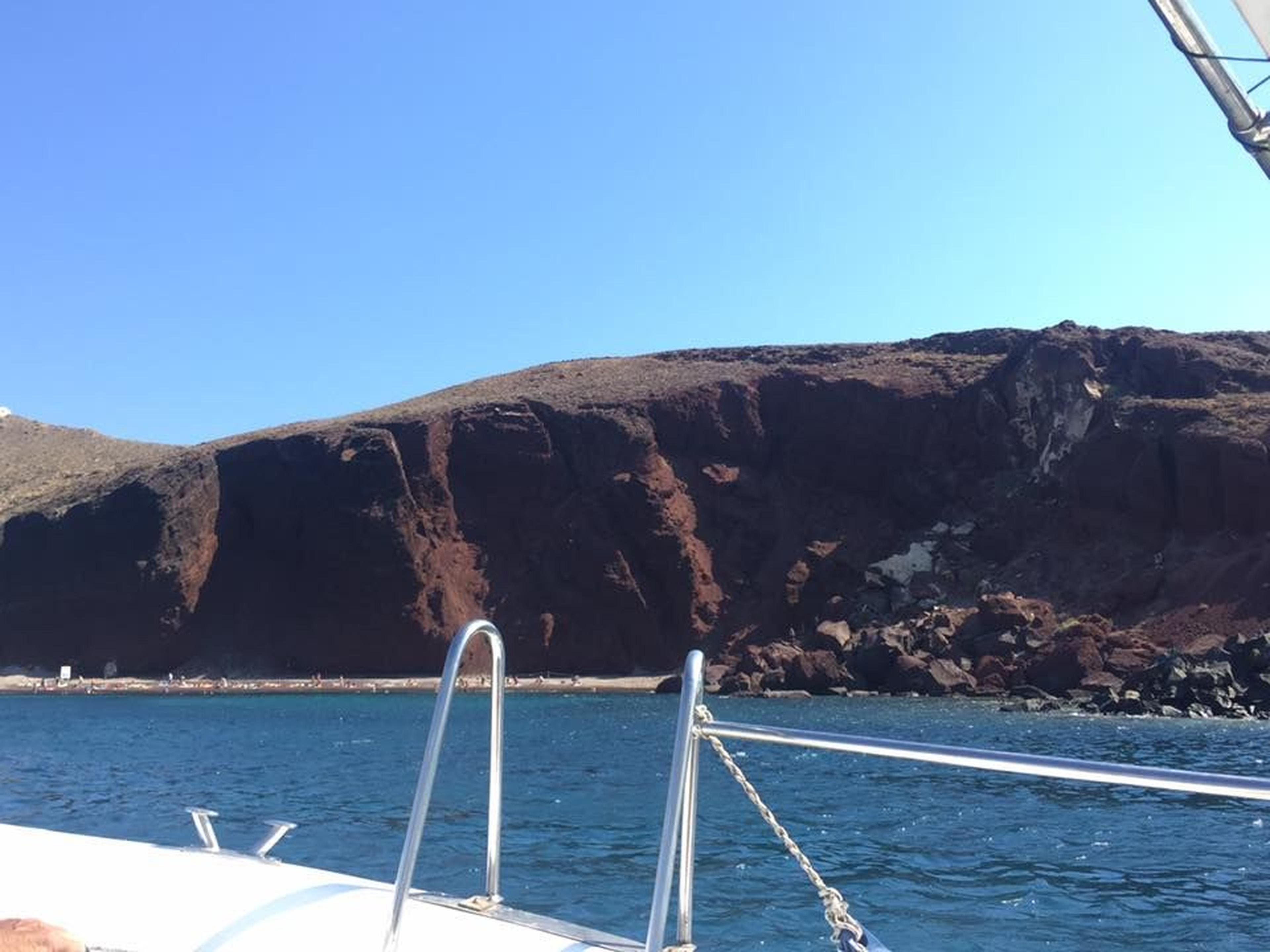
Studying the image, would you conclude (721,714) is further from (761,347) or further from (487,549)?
(761,347)

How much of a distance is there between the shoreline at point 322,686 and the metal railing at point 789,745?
62.8m

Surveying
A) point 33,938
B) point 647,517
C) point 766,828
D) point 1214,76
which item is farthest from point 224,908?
point 647,517

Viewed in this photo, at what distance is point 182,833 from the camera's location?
14.3 m

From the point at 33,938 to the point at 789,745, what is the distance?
76.2 inches

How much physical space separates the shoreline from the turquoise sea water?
3470 cm

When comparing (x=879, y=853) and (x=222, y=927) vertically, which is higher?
(x=222, y=927)

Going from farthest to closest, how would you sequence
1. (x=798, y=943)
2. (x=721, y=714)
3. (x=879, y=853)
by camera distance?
(x=721, y=714)
(x=879, y=853)
(x=798, y=943)

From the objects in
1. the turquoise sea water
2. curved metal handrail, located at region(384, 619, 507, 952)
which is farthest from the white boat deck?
the turquoise sea water

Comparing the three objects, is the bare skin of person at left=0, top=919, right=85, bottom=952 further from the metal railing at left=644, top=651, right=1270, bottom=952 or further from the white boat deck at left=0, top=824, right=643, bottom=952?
the metal railing at left=644, top=651, right=1270, bottom=952

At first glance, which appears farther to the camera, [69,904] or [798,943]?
[798,943]

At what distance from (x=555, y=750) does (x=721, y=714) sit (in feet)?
51.4

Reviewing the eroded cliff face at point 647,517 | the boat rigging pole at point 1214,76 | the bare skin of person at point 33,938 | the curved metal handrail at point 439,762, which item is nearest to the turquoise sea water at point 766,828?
Result: the bare skin of person at point 33,938

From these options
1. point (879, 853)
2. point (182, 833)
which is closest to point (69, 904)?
point (879, 853)

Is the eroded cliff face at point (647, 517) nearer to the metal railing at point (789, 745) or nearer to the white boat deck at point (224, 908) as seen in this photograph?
the white boat deck at point (224, 908)
